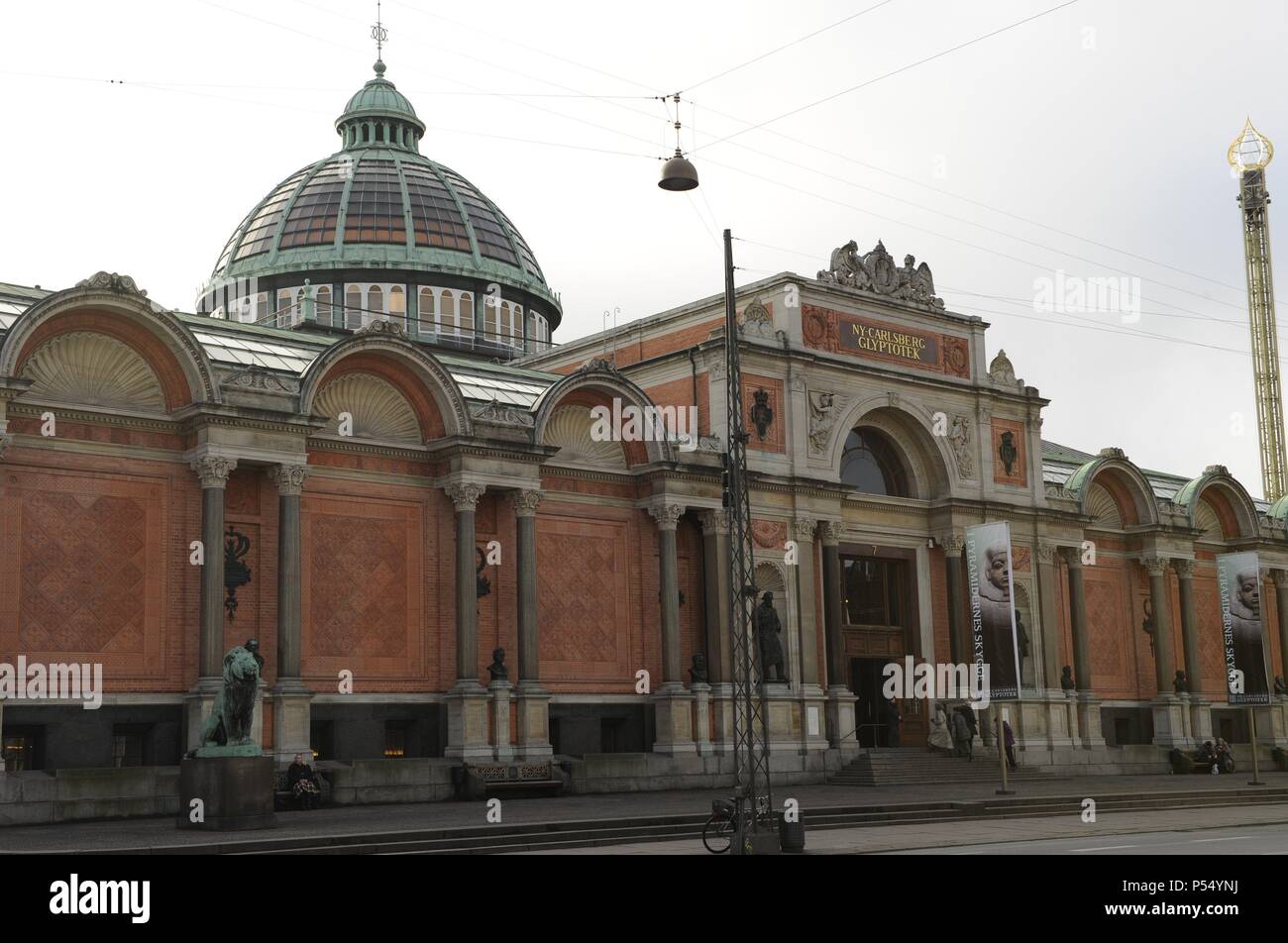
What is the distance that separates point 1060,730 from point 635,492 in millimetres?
18042

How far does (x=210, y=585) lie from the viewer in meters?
35.0

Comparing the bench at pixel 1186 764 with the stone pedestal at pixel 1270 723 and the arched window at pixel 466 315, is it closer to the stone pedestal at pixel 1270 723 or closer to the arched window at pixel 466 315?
the stone pedestal at pixel 1270 723

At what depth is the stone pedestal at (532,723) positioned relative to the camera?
39188 mm

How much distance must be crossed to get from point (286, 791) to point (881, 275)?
1045 inches

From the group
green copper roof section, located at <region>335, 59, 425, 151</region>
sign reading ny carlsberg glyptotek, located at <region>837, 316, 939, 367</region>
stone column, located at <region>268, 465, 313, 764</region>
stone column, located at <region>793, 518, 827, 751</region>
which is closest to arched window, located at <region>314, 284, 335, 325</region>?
green copper roof section, located at <region>335, 59, 425, 151</region>

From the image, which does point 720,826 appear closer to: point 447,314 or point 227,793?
point 227,793

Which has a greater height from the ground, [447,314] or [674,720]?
[447,314]

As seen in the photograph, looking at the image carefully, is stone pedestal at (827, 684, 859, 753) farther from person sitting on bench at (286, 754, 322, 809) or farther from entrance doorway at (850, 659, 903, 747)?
person sitting on bench at (286, 754, 322, 809)

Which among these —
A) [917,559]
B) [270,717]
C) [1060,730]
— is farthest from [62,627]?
[1060,730]

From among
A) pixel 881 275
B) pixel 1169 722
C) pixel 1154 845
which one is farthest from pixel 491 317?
pixel 1154 845

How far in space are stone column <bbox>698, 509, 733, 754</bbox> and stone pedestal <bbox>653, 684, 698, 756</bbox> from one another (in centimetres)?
96

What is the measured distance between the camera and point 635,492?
44.3 metres

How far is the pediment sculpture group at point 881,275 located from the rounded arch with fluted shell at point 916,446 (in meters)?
3.70
